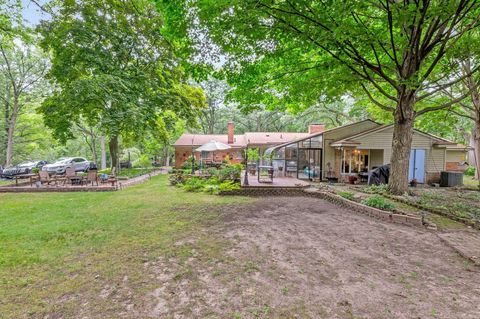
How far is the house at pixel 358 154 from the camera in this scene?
47.6ft

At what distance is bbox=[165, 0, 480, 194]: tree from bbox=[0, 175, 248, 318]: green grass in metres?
5.30

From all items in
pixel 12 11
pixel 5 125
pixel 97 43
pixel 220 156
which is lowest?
pixel 220 156

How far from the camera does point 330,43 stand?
626cm

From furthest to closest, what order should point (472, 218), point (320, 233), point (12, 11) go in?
1. point (12, 11)
2. point (472, 218)
3. point (320, 233)

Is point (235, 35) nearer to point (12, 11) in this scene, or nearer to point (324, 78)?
point (324, 78)

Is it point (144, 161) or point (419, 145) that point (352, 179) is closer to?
point (419, 145)

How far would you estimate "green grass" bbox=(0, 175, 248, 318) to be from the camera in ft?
9.20

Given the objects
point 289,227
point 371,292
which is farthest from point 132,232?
point 371,292

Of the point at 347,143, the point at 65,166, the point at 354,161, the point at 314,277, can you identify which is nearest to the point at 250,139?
the point at 354,161

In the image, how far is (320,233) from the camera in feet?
16.6

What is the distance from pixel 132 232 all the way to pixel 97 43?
39.5ft

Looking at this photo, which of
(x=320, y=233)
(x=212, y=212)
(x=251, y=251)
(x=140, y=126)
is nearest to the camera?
(x=251, y=251)

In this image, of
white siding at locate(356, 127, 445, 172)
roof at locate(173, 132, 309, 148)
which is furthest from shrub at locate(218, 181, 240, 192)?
roof at locate(173, 132, 309, 148)

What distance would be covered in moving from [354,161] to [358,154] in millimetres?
569
